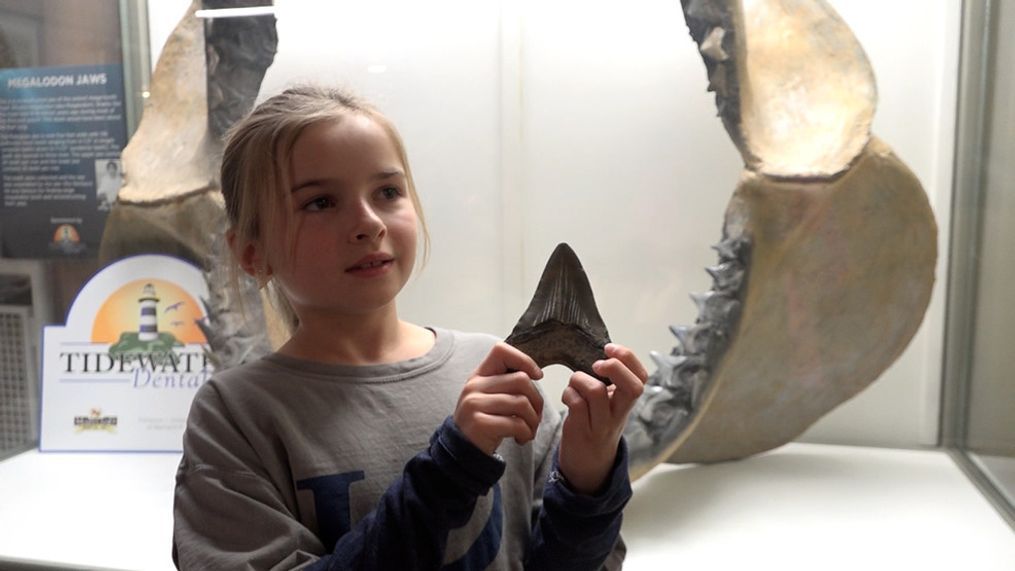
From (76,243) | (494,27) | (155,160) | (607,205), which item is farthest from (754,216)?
(76,243)

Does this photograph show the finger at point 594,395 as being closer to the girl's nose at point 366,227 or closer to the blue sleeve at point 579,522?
the blue sleeve at point 579,522

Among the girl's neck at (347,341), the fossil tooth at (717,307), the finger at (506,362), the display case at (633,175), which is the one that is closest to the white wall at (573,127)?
the display case at (633,175)

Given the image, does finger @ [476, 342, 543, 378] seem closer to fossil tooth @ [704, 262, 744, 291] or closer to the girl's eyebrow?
the girl's eyebrow

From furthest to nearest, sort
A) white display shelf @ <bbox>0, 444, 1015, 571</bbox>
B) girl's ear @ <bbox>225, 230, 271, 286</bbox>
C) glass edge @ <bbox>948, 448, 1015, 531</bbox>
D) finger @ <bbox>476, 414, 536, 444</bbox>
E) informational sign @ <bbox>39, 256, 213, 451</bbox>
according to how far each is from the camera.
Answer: informational sign @ <bbox>39, 256, 213, 451</bbox> < glass edge @ <bbox>948, 448, 1015, 531</bbox> < white display shelf @ <bbox>0, 444, 1015, 571</bbox> < girl's ear @ <bbox>225, 230, 271, 286</bbox> < finger @ <bbox>476, 414, 536, 444</bbox>

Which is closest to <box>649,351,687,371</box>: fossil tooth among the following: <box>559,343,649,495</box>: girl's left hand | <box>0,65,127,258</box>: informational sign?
<box>559,343,649,495</box>: girl's left hand

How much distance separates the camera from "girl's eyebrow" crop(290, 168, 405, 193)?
0.56 m

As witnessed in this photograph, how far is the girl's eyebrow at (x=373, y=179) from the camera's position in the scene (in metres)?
0.56

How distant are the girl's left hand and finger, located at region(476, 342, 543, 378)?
36 millimetres

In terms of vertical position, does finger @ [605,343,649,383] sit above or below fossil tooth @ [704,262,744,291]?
above

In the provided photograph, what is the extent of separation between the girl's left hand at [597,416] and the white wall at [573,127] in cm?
54

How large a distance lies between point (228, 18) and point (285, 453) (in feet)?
2.55

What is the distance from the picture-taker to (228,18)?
1.12 meters

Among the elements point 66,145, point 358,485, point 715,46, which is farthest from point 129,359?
point 715,46

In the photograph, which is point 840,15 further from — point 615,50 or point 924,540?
point 924,540
